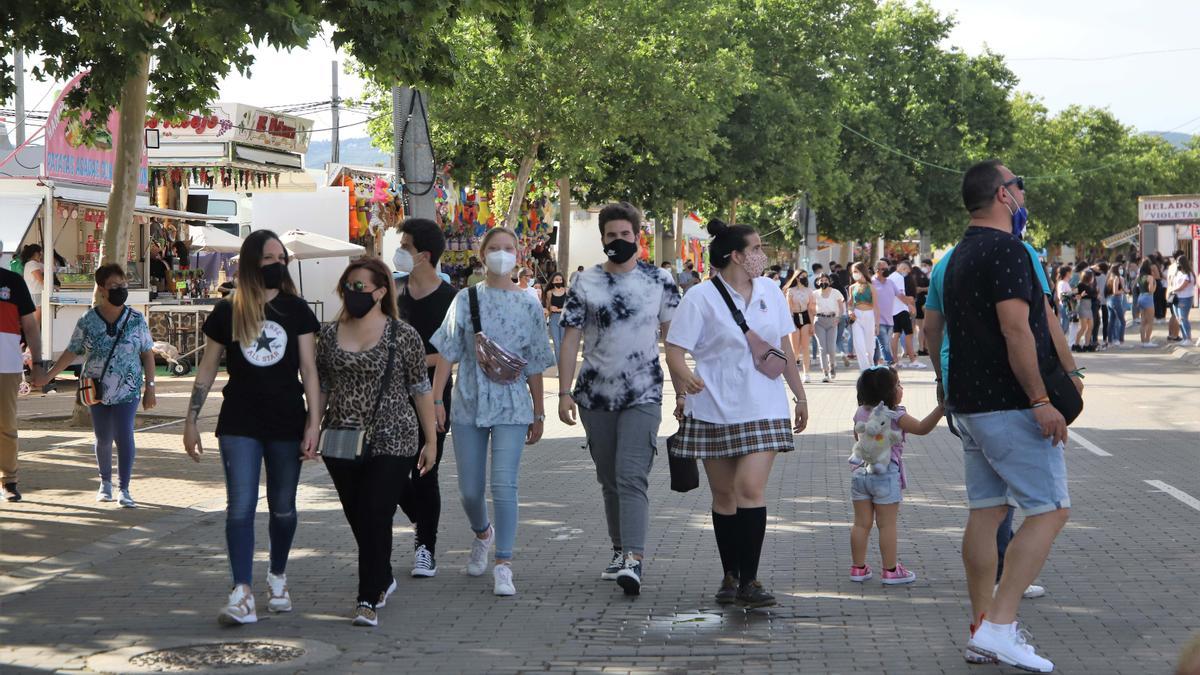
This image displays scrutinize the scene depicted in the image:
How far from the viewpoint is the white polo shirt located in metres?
6.82

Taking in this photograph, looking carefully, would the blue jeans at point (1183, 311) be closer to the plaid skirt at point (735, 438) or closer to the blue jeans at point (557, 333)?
the blue jeans at point (557, 333)

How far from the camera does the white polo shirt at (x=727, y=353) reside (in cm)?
682

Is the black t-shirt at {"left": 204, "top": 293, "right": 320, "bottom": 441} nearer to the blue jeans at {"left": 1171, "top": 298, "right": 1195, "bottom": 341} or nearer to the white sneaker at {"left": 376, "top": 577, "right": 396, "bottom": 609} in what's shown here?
the white sneaker at {"left": 376, "top": 577, "right": 396, "bottom": 609}

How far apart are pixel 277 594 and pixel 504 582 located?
1.05 meters

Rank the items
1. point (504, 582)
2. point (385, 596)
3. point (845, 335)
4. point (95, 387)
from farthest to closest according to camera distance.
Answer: point (845, 335), point (95, 387), point (504, 582), point (385, 596)

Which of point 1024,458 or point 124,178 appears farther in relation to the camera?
point 124,178

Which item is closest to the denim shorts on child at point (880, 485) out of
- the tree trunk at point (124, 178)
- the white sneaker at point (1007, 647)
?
the white sneaker at point (1007, 647)

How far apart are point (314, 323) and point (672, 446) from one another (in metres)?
1.68

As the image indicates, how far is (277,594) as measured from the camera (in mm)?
6973

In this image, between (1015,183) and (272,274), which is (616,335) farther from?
(1015,183)

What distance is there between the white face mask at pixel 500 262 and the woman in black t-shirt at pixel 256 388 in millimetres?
1053

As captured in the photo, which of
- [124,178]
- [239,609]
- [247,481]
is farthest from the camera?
[124,178]

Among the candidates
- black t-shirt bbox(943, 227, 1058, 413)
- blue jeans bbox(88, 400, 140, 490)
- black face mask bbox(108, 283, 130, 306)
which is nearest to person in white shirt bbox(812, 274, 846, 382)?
blue jeans bbox(88, 400, 140, 490)

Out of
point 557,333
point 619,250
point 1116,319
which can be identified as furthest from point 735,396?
point 1116,319
